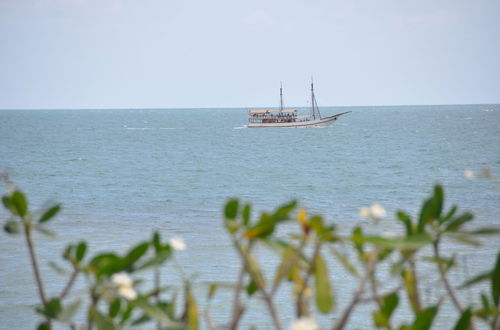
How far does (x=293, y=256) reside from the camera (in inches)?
33.0

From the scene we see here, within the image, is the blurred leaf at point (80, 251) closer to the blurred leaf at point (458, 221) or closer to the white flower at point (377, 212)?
the white flower at point (377, 212)

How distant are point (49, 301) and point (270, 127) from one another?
252 feet

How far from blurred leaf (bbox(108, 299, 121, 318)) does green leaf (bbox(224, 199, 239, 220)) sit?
314 mm

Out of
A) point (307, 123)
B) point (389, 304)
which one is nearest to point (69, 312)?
point (389, 304)

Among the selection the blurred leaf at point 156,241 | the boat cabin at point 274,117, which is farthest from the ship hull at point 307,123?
the blurred leaf at point 156,241

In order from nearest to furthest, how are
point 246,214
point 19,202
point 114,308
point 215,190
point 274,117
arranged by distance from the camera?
1. point 246,214
2. point 19,202
3. point 114,308
4. point 215,190
5. point 274,117

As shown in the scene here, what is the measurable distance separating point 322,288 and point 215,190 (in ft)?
79.5

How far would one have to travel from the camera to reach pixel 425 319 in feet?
2.99

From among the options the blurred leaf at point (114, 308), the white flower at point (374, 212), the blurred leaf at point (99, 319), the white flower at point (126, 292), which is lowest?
the blurred leaf at point (114, 308)

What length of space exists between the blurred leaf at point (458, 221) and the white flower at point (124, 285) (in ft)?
1.50

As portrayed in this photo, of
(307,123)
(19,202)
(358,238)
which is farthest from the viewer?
(307,123)

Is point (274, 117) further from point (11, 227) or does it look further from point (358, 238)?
point (358, 238)

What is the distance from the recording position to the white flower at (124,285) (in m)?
0.92

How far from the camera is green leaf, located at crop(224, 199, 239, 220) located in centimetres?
85
